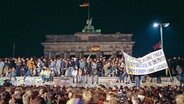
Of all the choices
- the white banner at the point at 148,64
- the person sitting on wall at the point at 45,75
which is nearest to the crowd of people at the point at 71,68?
the person sitting on wall at the point at 45,75

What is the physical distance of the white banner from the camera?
18.2m

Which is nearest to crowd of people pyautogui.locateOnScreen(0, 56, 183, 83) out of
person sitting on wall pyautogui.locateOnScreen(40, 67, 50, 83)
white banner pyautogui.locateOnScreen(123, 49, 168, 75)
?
person sitting on wall pyautogui.locateOnScreen(40, 67, 50, 83)

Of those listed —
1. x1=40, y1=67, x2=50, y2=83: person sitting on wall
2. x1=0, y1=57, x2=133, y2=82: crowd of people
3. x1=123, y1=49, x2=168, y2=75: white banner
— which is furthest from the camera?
x1=0, y1=57, x2=133, y2=82: crowd of people

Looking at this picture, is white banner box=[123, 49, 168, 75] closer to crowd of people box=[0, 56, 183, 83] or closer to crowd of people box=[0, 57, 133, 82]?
crowd of people box=[0, 56, 183, 83]

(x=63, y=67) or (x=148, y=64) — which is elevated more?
(x=63, y=67)

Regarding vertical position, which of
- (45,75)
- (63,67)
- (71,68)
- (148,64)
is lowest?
(148,64)

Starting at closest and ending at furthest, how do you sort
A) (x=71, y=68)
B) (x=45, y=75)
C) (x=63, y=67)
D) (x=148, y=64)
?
1. (x=148, y=64)
2. (x=45, y=75)
3. (x=71, y=68)
4. (x=63, y=67)

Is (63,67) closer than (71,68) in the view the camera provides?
No

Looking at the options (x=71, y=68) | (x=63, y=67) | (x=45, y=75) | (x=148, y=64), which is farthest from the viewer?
(x=63, y=67)

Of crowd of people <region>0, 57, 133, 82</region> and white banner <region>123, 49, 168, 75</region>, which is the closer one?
white banner <region>123, 49, 168, 75</region>

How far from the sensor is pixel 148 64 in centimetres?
1867

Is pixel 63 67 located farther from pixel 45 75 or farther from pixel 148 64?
→ pixel 148 64

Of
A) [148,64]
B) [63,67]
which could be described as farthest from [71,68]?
[148,64]

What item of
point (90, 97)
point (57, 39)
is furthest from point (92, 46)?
point (90, 97)
